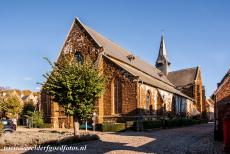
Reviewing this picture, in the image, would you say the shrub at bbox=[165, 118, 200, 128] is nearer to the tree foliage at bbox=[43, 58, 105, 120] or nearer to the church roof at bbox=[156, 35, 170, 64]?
the tree foliage at bbox=[43, 58, 105, 120]

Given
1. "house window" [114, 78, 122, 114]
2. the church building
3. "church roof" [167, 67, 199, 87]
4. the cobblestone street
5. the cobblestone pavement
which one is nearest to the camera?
the cobblestone pavement

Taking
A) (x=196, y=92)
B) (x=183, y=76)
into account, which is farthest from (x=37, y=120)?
(x=183, y=76)

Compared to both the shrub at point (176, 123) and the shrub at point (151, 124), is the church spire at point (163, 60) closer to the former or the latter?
the shrub at point (176, 123)

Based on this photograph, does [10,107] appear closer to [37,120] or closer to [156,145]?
[37,120]

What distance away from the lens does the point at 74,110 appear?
24.5 meters

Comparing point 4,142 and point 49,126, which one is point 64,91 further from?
point 49,126

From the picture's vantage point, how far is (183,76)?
238ft

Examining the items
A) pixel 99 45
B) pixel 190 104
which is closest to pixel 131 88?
pixel 99 45

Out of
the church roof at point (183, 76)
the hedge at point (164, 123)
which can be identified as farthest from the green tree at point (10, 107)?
the church roof at point (183, 76)

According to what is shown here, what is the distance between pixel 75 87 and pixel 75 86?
0.24 metres

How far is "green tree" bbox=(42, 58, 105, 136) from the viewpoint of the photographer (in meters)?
24.2

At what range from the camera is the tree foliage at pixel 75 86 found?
79.3ft

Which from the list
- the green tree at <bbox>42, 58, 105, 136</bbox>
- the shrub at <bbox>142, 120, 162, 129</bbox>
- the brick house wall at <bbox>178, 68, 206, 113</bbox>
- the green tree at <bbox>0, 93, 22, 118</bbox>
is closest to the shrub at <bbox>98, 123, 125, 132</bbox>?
the shrub at <bbox>142, 120, 162, 129</bbox>

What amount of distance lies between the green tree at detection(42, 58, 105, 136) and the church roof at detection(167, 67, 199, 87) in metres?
48.6
